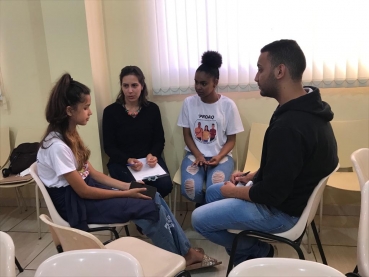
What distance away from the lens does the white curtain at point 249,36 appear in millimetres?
2465

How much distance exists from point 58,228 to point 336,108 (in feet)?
7.68

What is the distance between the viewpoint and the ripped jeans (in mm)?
2361

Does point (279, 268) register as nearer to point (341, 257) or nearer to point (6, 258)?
point (6, 258)

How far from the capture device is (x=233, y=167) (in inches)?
100

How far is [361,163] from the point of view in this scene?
1.70 m

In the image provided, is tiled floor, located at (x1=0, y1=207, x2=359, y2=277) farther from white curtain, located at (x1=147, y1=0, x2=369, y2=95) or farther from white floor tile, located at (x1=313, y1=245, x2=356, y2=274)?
white curtain, located at (x1=147, y1=0, x2=369, y2=95)

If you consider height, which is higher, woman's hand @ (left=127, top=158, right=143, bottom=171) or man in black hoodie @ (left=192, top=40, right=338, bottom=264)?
man in black hoodie @ (left=192, top=40, right=338, bottom=264)

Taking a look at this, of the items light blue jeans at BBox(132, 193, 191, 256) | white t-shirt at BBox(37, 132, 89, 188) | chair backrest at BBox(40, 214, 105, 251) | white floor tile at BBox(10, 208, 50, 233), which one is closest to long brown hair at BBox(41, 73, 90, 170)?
white t-shirt at BBox(37, 132, 89, 188)

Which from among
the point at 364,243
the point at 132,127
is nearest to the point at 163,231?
the point at 364,243

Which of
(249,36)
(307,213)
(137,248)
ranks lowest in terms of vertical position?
(137,248)

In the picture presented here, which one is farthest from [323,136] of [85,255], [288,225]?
[85,255]

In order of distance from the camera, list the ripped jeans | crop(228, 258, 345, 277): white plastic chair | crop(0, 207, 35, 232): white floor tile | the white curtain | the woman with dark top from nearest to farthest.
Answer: crop(228, 258, 345, 277): white plastic chair
the ripped jeans
the white curtain
the woman with dark top
crop(0, 207, 35, 232): white floor tile

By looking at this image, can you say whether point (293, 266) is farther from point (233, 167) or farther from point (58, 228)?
point (233, 167)

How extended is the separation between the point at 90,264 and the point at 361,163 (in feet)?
4.72
